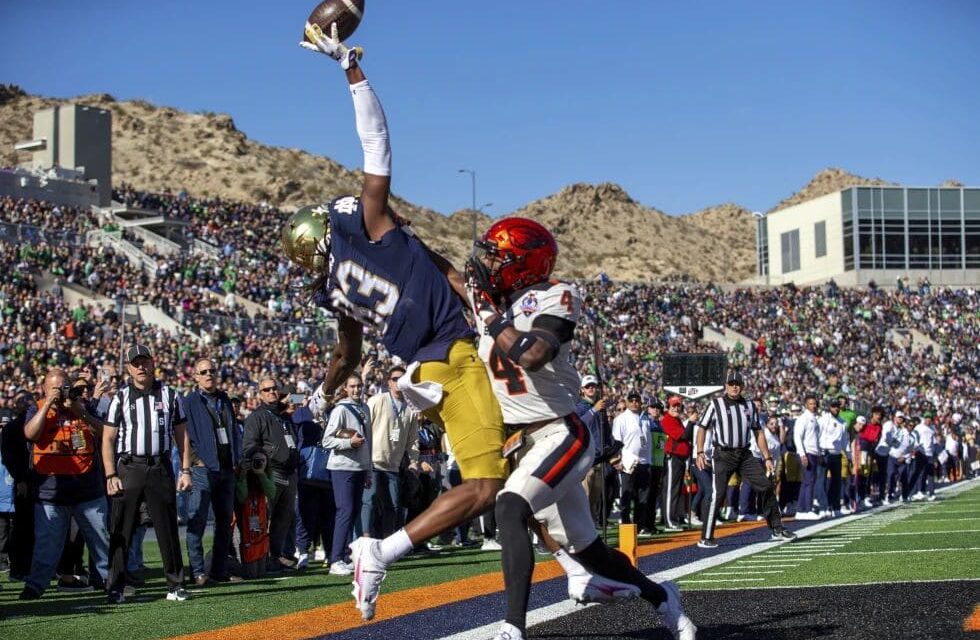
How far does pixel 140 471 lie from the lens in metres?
9.12

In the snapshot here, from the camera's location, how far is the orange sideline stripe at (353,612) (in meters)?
6.95

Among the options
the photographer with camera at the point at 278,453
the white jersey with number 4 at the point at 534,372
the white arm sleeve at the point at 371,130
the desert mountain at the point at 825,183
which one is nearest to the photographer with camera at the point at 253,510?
the photographer with camera at the point at 278,453

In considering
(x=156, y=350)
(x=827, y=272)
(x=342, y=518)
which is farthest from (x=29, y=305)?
(x=827, y=272)

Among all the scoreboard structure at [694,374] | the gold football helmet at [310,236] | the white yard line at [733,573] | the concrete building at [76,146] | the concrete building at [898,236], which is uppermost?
the concrete building at [76,146]

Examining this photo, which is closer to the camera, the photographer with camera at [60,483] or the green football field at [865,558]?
the green football field at [865,558]

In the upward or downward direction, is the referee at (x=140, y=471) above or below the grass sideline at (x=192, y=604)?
above

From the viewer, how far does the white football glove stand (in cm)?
546

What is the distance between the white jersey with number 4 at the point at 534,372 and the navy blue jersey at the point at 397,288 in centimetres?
19

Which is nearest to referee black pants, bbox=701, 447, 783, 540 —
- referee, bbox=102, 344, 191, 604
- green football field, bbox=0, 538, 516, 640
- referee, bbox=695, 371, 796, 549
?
referee, bbox=695, 371, 796, 549

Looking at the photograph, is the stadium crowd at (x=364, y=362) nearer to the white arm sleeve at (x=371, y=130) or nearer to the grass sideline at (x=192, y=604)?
the grass sideline at (x=192, y=604)

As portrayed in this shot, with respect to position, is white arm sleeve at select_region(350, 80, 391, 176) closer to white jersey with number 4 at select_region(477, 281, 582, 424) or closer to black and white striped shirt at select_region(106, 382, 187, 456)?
white jersey with number 4 at select_region(477, 281, 582, 424)

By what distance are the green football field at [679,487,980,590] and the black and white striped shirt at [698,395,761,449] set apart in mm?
1149

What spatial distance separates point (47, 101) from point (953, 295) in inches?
2942

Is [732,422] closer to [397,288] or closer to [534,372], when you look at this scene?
[534,372]
